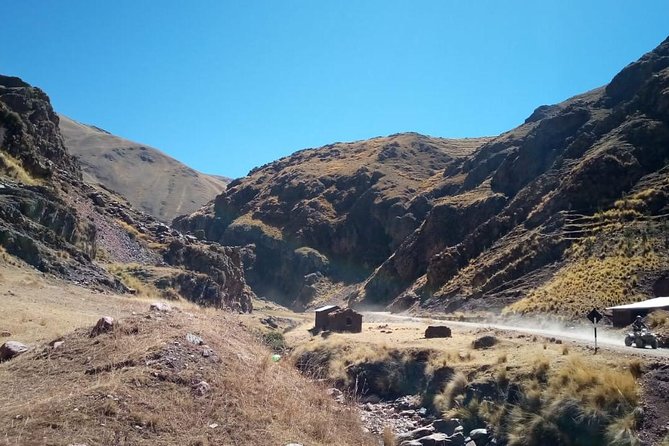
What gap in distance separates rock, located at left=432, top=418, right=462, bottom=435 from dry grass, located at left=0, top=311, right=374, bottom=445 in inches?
255

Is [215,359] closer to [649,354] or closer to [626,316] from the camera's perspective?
[649,354]

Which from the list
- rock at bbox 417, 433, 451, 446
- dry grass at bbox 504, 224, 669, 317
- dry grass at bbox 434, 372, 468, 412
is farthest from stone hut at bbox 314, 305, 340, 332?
rock at bbox 417, 433, 451, 446

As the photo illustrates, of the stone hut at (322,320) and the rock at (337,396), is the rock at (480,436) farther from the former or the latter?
the stone hut at (322,320)

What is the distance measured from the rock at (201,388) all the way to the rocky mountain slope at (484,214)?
37022mm

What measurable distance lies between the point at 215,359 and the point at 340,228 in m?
112

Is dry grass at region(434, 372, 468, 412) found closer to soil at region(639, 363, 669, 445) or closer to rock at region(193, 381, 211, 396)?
soil at region(639, 363, 669, 445)

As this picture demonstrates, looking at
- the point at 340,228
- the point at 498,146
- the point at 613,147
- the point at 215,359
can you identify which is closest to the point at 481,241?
the point at 613,147

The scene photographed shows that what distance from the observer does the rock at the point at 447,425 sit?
1989cm

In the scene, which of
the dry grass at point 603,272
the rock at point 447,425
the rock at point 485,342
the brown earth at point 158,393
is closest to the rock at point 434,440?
the rock at point 447,425

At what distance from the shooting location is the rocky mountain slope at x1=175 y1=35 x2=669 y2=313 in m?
52.0

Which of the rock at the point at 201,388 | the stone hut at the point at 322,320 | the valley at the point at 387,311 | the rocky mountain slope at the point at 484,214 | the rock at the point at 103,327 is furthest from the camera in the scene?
the rocky mountain slope at the point at 484,214

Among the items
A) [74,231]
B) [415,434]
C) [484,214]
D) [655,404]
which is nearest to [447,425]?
[415,434]

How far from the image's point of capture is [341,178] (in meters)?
140

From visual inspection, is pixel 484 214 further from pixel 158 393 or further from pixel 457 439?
pixel 158 393
